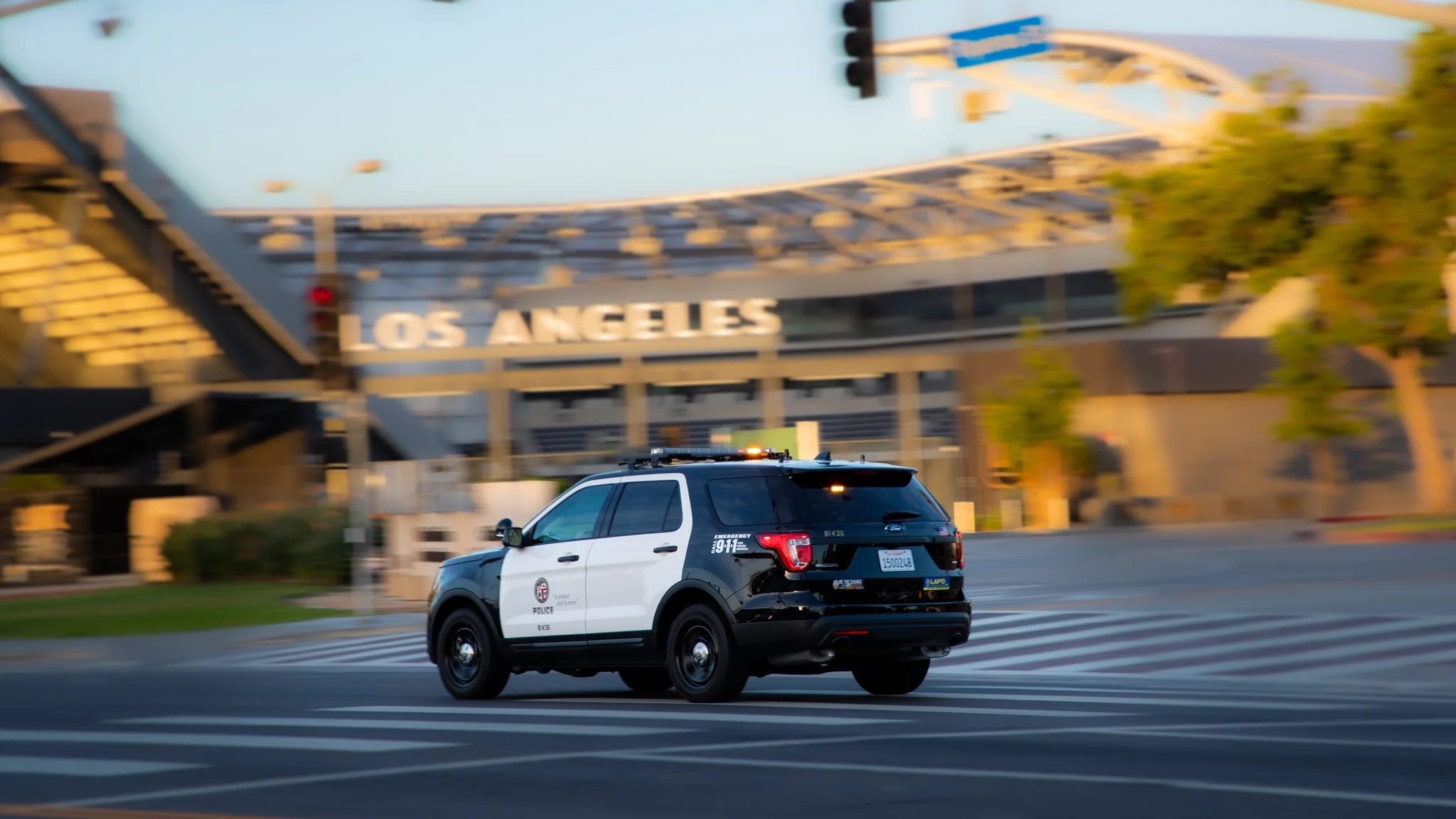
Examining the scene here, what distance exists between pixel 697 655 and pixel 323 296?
40.6 ft

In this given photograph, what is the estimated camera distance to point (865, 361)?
2645 inches

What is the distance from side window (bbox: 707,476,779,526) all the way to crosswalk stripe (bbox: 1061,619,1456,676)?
439 cm

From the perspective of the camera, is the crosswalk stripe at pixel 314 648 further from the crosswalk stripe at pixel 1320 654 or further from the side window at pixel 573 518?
the crosswalk stripe at pixel 1320 654

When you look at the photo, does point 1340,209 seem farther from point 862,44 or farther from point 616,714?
point 616,714

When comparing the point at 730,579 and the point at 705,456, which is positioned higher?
the point at 705,456

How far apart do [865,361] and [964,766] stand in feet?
189

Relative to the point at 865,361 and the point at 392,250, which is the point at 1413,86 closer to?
the point at 865,361

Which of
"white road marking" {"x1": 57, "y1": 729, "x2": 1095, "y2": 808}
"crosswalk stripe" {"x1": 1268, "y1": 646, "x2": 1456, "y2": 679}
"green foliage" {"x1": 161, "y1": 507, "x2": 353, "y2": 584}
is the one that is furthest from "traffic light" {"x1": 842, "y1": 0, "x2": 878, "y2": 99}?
"green foliage" {"x1": 161, "y1": 507, "x2": 353, "y2": 584}

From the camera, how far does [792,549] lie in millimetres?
13156

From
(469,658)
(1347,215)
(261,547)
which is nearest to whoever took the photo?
(469,658)

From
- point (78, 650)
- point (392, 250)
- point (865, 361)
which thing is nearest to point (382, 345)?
point (392, 250)

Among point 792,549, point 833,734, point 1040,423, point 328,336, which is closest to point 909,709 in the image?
point 792,549

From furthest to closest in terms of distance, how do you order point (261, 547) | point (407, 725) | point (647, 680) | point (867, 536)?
1. point (261, 547)
2. point (647, 680)
3. point (867, 536)
4. point (407, 725)

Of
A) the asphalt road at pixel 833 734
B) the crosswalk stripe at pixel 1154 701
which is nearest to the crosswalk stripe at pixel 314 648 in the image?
the asphalt road at pixel 833 734
